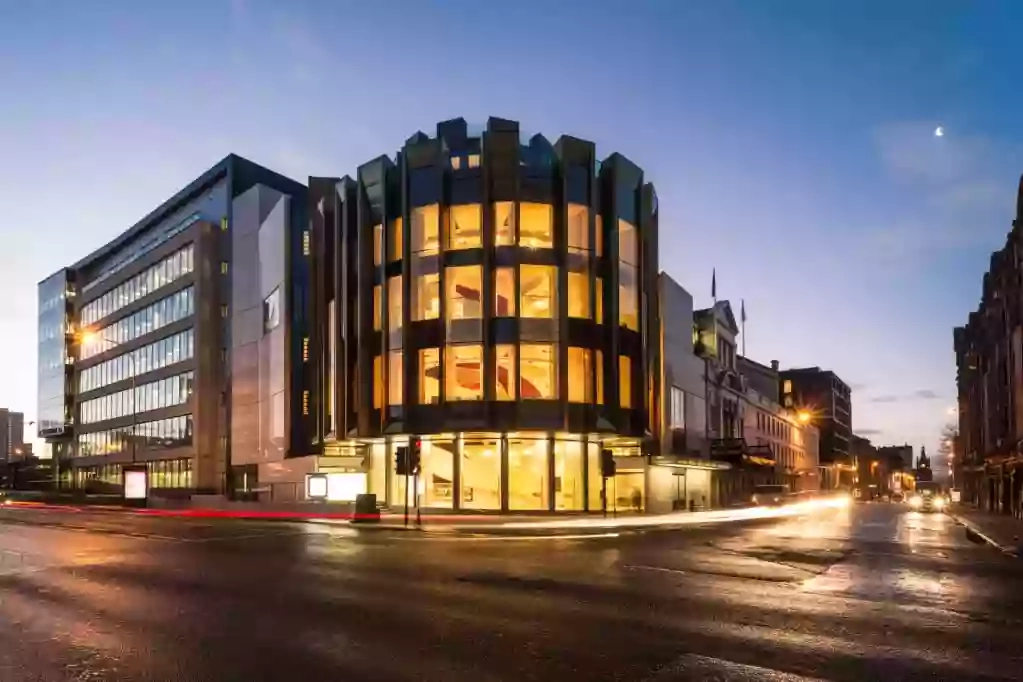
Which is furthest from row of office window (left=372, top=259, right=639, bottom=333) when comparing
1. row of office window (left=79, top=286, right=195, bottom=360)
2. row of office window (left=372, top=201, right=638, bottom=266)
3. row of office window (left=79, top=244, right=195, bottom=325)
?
row of office window (left=79, top=244, right=195, bottom=325)

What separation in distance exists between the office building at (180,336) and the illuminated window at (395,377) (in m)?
12.0

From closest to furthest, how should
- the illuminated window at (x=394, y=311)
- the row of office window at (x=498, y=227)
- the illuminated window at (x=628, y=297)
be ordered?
the row of office window at (x=498, y=227), the illuminated window at (x=394, y=311), the illuminated window at (x=628, y=297)

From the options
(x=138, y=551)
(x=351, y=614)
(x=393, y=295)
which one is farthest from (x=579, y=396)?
(x=351, y=614)

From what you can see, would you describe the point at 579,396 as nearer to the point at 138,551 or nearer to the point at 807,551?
the point at 807,551

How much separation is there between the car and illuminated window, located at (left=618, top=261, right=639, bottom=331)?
30148 millimetres

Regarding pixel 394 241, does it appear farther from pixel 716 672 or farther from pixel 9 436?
pixel 9 436

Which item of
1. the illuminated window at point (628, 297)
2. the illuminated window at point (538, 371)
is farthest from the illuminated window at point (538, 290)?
the illuminated window at point (628, 297)

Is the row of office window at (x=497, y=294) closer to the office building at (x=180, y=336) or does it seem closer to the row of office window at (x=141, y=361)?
the office building at (x=180, y=336)

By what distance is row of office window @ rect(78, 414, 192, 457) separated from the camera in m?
80.9

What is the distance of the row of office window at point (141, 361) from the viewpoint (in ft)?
266

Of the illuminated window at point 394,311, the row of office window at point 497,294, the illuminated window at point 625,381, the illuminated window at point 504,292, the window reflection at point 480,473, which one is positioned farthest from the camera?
the illuminated window at point 625,381

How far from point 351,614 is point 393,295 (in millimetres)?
35494

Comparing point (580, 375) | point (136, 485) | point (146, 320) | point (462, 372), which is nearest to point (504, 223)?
point (462, 372)

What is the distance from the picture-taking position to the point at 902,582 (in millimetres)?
16875
